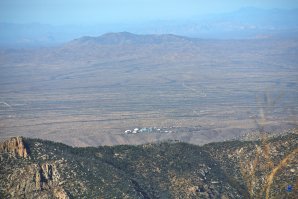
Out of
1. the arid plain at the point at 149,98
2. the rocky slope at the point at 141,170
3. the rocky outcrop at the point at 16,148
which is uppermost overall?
the rocky outcrop at the point at 16,148

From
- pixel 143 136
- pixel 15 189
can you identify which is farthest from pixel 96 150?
pixel 143 136

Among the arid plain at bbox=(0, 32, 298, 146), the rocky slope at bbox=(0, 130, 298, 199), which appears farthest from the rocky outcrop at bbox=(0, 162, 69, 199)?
the arid plain at bbox=(0, 32, 298, 146)

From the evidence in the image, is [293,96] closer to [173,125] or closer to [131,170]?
[173,125]

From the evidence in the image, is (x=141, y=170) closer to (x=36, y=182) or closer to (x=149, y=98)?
(x=36, y=182)

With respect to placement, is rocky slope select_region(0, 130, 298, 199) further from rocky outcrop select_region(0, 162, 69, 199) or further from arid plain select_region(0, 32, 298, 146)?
arid plain select_region(0, 32, 298, 146)

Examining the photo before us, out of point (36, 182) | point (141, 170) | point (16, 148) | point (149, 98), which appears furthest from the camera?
point (149, 98)

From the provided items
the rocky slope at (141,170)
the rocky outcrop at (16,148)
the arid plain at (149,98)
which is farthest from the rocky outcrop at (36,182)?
the arid plain at (149,98)

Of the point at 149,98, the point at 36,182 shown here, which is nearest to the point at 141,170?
the point at 36,182

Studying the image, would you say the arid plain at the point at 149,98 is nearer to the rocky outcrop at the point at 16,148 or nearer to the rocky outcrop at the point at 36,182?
the rocky outcrop at the point at 16,148
